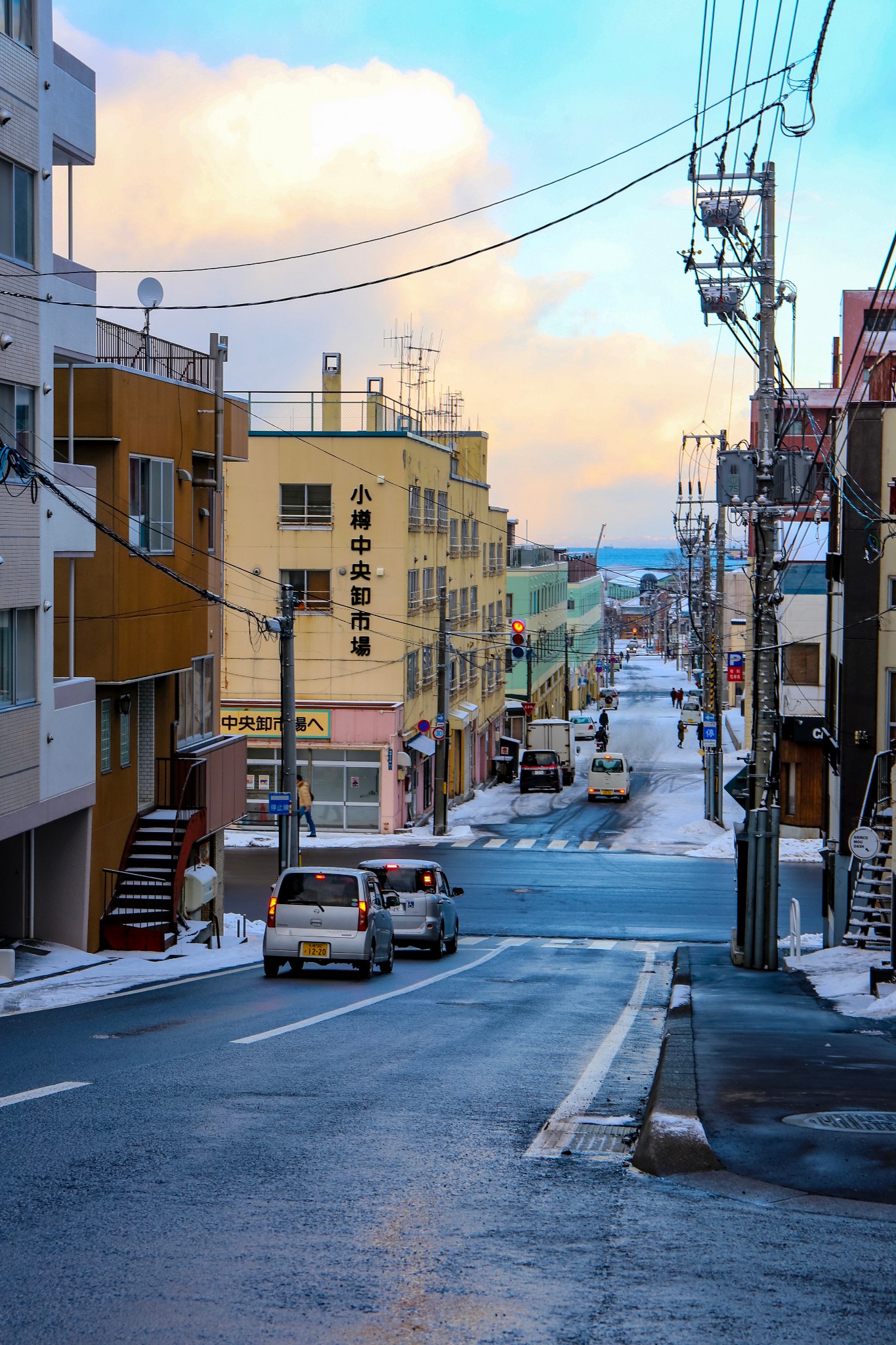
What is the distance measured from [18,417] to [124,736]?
7.25m

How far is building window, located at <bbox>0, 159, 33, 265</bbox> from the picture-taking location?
68.3 feet

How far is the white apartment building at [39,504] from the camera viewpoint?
68.5 feet

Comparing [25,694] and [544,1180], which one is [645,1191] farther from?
[25,694]

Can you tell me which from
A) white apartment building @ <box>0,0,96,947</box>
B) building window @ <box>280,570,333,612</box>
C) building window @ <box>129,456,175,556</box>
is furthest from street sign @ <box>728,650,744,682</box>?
white apartment building @ <box>0,0,96,947</box>

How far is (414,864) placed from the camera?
82.8 feet

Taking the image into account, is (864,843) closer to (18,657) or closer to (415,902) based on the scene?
A: (415,902)

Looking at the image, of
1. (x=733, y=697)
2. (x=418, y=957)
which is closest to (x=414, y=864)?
(x=418, y=957)

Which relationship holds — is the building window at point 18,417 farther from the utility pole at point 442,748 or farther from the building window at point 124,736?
the utility pole at point 442,748

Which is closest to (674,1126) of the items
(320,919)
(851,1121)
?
(851,1121)

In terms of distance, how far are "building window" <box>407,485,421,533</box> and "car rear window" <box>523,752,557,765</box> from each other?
1921 centimetres

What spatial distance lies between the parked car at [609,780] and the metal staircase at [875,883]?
3683 cm

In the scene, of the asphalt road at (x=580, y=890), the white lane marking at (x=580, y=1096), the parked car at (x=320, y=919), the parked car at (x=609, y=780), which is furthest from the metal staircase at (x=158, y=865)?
the parked car at (x=609, y=780)

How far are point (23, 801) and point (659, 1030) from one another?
1079cm

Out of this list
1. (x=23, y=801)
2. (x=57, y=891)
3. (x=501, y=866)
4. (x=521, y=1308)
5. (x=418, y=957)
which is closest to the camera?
(x=521, y=1308)
